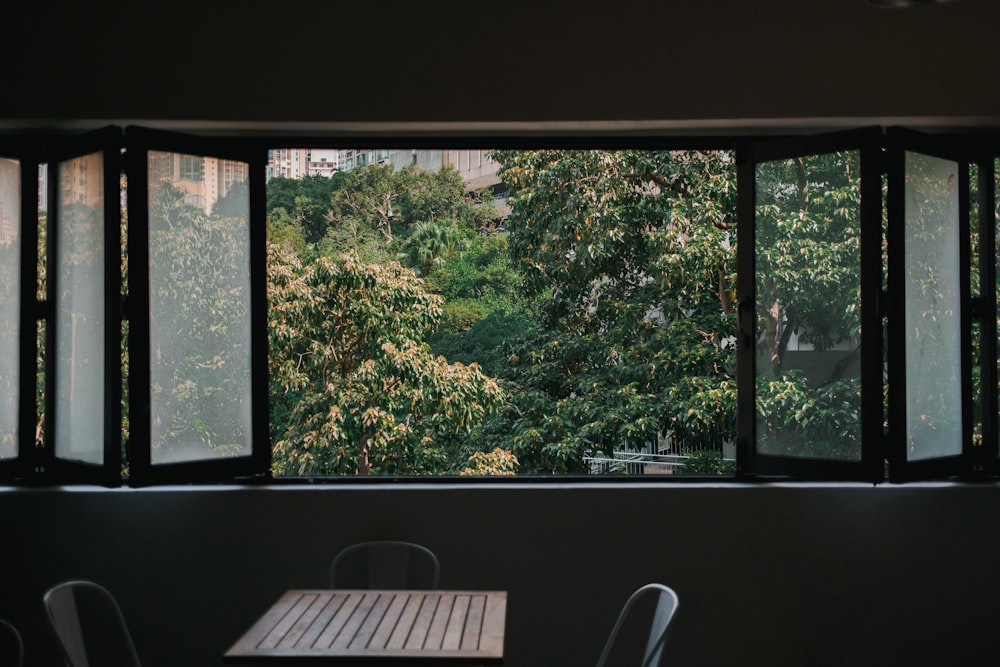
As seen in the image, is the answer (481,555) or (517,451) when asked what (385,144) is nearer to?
(481,555)

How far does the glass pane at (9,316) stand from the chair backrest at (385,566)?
4.40 feet

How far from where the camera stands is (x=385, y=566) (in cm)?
319

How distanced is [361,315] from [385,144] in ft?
17.4

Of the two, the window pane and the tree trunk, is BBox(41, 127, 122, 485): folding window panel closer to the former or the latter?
the window pane

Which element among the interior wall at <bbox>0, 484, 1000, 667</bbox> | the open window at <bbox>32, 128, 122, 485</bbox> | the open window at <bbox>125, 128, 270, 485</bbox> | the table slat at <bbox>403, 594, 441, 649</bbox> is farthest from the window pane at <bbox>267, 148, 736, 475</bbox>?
the table slat at <bbox>403, 594, 441, 649</bbox>

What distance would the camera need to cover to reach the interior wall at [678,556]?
3.30m

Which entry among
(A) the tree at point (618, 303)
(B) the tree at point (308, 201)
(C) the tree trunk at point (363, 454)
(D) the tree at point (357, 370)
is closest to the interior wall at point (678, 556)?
(A) the tree at point (618, 303)

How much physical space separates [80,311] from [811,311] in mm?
2756

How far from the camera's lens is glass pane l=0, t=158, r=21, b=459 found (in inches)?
132

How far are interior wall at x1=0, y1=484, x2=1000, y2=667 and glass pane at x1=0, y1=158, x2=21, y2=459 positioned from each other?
25cm

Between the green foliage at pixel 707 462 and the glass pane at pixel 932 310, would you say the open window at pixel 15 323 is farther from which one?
the green foliage at pixel 707 462

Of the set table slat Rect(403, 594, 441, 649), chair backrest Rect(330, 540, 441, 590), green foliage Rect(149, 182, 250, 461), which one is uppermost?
green foliage Rect(149, 182, 250, 461)

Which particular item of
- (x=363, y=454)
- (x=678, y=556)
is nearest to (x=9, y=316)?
(x=678, y=556)

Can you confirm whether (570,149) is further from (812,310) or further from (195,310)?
(195,310)
